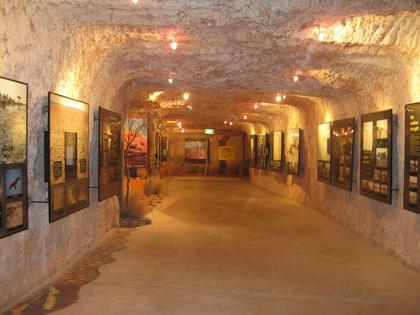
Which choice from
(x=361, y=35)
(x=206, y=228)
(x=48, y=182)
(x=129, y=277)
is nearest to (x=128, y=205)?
(x=206, y=228)

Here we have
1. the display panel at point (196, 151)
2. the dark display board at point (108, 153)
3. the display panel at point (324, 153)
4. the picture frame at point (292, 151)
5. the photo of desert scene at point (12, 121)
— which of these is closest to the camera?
the photo of desert scene at point (12, 121)

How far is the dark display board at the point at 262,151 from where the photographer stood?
18.7 m

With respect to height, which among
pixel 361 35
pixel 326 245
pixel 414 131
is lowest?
pixel 326 245

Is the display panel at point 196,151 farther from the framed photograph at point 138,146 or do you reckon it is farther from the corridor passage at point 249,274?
the corridor passage at point 249,274

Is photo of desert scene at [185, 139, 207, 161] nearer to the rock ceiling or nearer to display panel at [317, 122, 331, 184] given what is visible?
display panel at [317, 122, 331, 184]

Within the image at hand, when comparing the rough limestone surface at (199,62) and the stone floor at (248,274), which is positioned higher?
the rough limestone surface at (199,62)

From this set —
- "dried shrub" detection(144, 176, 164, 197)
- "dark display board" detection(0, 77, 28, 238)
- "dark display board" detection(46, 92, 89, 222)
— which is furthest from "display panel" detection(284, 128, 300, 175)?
"dark display board" detection(0, 77, 28, 238)

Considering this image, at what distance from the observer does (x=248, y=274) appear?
19.3 ft

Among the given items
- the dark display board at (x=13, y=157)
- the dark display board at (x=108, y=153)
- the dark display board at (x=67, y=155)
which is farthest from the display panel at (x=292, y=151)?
the dark display board at (x=13, y=157)

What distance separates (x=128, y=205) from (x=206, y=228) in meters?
2.25

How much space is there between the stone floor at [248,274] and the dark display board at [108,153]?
1017 mm

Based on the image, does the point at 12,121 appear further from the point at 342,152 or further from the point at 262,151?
the point at 262,151

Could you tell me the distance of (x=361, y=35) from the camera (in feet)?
19.5

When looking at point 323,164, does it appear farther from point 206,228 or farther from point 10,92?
point 10,92
